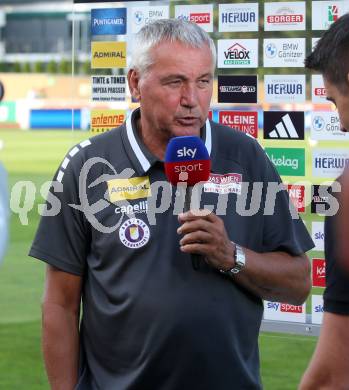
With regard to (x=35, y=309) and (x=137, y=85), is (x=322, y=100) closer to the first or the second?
(x=137, y=85)

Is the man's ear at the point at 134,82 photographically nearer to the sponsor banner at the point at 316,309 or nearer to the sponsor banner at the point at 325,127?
the sponsor banner at the point at 325,127

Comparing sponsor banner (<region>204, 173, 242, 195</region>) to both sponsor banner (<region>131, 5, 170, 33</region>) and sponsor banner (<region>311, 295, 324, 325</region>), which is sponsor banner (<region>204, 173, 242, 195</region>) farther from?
sponsor banner (<region>131, 5, 170, 33</region>)

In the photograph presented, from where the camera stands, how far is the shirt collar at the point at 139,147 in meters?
2.77

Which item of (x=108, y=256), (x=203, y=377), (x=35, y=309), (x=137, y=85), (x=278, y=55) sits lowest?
(x=35, y=309)

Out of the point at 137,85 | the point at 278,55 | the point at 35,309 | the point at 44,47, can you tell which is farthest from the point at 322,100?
the point at 44,47

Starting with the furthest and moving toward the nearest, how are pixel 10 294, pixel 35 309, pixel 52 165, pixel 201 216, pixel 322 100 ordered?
pixel 52 165 → pixel 10 294 → pixel 35 309 → pixel 322 100 → pixel 201 216

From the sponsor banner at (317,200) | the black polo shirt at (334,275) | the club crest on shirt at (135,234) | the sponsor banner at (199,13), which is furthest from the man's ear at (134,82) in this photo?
the sponsor banner at (199,13)

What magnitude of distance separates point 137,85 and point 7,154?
1888cm

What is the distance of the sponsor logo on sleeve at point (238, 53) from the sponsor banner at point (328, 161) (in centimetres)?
64

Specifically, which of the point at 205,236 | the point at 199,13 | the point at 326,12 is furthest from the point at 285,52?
the point at 205,236

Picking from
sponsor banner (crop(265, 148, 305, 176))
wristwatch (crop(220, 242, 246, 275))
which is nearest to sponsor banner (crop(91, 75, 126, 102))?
sponsor banner (crop(265, 148, 305, 176))

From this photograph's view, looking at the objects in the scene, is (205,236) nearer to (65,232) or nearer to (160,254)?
(160,254)

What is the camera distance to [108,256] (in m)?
2.72

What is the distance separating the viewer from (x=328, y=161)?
5.42m
